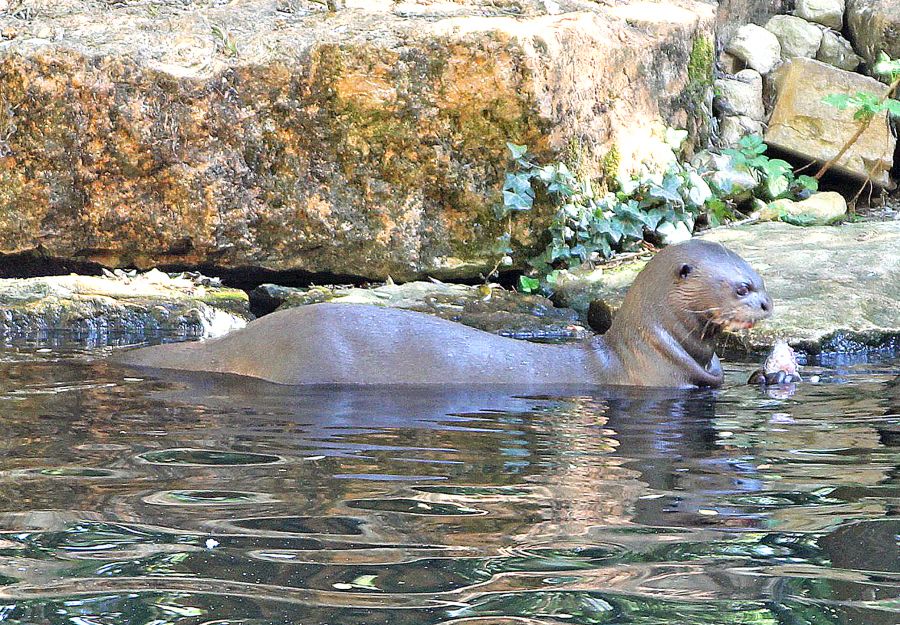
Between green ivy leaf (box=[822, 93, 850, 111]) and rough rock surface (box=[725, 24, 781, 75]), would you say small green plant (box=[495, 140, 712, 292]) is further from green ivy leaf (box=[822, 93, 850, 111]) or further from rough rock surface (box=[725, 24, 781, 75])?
rough rock surface (box=[725, 24, 781, 75])

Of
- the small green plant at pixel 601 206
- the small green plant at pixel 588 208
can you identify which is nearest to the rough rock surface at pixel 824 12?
the small green plant at pixel 601 206

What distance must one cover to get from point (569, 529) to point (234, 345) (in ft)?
8.44

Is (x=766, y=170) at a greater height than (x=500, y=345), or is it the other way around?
(x=766, y=170)

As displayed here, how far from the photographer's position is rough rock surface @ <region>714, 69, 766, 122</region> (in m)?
8.84

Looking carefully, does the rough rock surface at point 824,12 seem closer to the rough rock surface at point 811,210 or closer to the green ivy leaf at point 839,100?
the green ivy leaf at point 839,100

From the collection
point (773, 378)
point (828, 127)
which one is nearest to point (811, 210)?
point (828, 127)

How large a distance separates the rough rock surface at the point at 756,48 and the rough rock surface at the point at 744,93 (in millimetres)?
204

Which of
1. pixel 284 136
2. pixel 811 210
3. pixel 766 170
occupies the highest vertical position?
pixel 284 136

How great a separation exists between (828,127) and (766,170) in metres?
0.94

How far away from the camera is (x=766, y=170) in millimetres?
8039

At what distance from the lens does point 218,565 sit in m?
2.04

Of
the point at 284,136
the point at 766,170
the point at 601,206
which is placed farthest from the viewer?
the point at 766,170

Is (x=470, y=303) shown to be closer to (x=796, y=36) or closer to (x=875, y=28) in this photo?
(x=796, y=36)

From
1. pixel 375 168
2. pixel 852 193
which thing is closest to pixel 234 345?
pixel 375 168
